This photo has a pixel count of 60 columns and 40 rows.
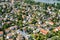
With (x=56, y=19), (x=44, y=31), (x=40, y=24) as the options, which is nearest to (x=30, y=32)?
(x=44, y=31)

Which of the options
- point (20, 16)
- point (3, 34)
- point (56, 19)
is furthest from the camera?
point (20, 16)

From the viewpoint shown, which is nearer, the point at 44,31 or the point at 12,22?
the point at 44,31

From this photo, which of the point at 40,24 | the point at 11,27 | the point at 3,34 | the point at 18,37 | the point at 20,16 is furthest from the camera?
the point at 20,16

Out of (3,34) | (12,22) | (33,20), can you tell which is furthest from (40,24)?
(3,34)

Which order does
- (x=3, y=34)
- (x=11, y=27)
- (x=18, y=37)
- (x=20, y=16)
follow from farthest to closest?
(x=20, y=16)
(x=11, y=27)
(x=3, y=34)
(x=18, y=37)

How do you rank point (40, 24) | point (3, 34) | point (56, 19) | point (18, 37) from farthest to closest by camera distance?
point (56, 19) → point (40, 24) → point (3, 34) → point (18, 37)

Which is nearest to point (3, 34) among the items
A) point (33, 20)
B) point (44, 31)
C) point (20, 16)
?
point (44, 31)

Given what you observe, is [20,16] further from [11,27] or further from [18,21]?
[11,27]

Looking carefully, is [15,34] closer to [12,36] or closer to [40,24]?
[12,36]

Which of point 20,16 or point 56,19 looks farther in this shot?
point 20,16
